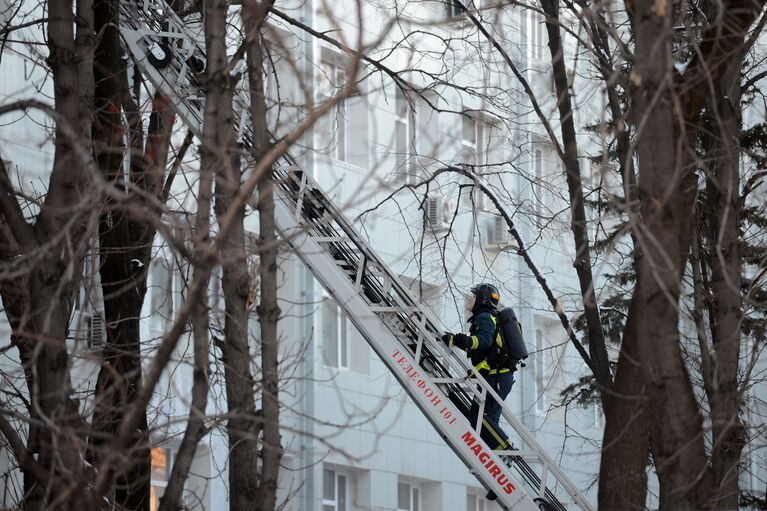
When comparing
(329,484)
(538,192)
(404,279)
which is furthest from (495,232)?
(538,192)

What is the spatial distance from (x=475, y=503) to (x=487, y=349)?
12257 millimetres

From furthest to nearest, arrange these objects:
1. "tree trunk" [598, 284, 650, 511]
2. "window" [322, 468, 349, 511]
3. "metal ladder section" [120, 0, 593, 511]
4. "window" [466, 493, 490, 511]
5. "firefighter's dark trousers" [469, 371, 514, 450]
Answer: "window" [466, 493, 490, 511] → "window" [322, 468, 349, 511] → "firefighter's dark trousers" [469, 371, 514, 450] → "metal ladder section" [120, 0, 593, 511] → "tree trunk" [598, 284, 650, 511]

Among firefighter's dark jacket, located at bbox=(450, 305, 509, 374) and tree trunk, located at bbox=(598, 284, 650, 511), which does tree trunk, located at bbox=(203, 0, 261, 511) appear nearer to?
tree trunk, located at bbox=(598, 284, 650, 511)

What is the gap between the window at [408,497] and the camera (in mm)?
23875

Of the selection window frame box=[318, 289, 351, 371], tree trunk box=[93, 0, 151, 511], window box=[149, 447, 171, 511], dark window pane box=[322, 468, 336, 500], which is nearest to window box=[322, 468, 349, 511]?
dark window pane box=[322, 468, 336, 500]

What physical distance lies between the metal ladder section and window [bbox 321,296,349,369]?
8.63 m

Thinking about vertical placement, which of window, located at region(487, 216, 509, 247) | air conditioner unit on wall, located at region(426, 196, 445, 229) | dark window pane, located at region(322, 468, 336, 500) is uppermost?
window, located at region(487, 216, 509, 247)

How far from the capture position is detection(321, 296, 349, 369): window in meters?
22.3

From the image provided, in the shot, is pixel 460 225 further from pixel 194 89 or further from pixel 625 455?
pixel 625 455

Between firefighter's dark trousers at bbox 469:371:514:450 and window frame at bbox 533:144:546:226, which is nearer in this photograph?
firefighter's dark trousers at bbox 469:371:514:450

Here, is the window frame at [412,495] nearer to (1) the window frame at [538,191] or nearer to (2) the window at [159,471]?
(1) the window frame at [538,191]

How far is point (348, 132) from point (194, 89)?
9.60 metres

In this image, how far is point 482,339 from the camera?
45.6 ft

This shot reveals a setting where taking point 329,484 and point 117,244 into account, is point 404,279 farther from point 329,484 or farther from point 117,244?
point 117,244
